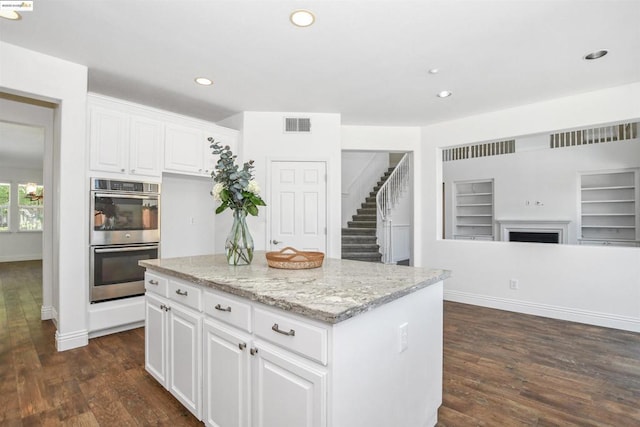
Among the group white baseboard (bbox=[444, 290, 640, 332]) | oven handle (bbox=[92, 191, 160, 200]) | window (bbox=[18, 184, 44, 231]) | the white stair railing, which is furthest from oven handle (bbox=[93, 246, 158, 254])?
window (bbox=[18, 184, 44, 231])

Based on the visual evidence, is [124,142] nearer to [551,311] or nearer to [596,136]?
[551,311]

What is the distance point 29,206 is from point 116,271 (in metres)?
8.13

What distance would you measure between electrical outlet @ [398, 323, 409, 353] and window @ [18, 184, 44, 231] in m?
10.7

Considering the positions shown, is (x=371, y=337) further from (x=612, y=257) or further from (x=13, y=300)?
(x=13, y=300)

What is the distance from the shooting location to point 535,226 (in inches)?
259

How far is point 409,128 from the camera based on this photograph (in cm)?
495

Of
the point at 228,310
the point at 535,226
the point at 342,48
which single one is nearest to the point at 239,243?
the point at 228,310

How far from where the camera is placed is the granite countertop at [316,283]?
3.94 ft

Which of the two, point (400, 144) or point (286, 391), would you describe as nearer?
point (286, 391)

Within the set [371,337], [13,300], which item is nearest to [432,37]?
[371,337]

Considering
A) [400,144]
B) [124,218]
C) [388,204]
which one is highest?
[400,144]

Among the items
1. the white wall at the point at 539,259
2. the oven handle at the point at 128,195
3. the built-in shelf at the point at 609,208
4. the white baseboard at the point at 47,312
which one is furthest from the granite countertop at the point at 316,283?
the built-in shelf at the point at 609,208

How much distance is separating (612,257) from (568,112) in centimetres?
171

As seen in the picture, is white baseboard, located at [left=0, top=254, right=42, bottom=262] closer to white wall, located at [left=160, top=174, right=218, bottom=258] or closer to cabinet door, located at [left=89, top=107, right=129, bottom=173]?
white wall, located at [left=160, top=174, right=218, bottom=258]
